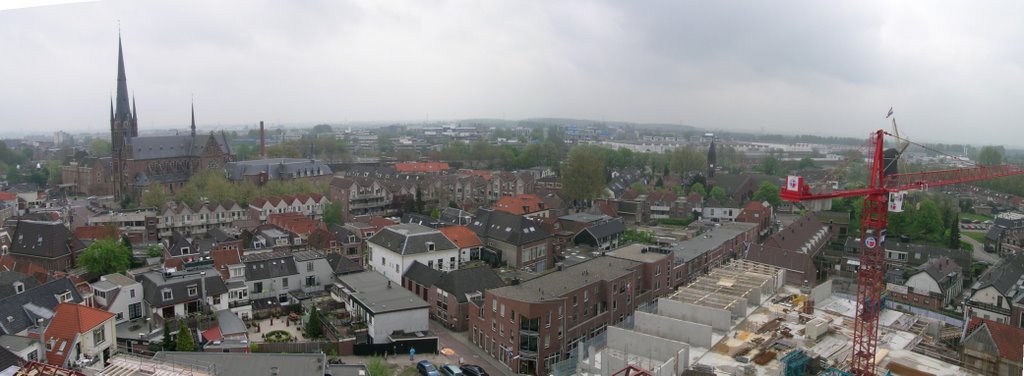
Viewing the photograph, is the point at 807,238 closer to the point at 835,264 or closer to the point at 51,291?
the point at 835,264

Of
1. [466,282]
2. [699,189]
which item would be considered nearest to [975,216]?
[699,189]

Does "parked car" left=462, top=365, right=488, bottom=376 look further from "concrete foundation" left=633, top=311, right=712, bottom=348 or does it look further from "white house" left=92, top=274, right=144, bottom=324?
"white house" left=92, top=274, right=144, bottom=324

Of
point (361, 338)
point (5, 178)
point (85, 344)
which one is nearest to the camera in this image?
point (85, 344)

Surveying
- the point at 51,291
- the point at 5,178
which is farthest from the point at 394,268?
the point at 5,178

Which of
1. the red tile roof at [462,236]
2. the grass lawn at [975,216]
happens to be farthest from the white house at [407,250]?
the grass lawn at [975,216]

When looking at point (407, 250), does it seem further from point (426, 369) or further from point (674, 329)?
point (674, 329)

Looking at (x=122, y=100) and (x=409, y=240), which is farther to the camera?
(x=122, y=100)
